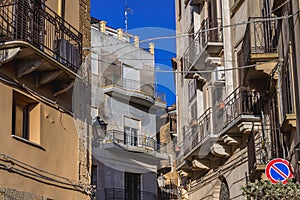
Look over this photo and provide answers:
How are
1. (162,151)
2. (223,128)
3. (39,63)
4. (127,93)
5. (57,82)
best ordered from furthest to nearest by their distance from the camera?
(162,151) → (127,93) → (223,128) → (57,82) → (39,63)

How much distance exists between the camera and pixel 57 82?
1534 cm

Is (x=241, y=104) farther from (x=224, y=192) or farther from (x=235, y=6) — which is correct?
(x=224, y=192)

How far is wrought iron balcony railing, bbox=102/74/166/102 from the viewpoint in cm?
3281

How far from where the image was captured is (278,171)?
1211 centimetres

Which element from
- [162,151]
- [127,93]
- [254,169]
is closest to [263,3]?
[254,169]

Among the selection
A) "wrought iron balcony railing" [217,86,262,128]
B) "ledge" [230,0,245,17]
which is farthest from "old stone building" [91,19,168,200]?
"wrought iron balcony railing" [217,86,262,128]

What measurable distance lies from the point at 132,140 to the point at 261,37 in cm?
1818

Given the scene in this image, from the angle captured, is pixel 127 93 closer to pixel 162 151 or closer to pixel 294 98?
pixel 162 151

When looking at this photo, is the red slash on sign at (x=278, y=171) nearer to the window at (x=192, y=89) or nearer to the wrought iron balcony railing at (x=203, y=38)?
the wrought iron balcony railing at (x=203, y=38)

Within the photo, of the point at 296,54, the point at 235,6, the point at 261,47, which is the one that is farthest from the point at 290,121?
the point at 235,6

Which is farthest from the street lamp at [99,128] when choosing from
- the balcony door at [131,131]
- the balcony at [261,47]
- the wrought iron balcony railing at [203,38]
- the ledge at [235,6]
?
the balcony at [261,47]

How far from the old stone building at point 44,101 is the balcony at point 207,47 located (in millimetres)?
5862

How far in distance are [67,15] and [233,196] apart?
306 inches

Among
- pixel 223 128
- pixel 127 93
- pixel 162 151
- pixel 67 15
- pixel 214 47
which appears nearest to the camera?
pixel 67 15
